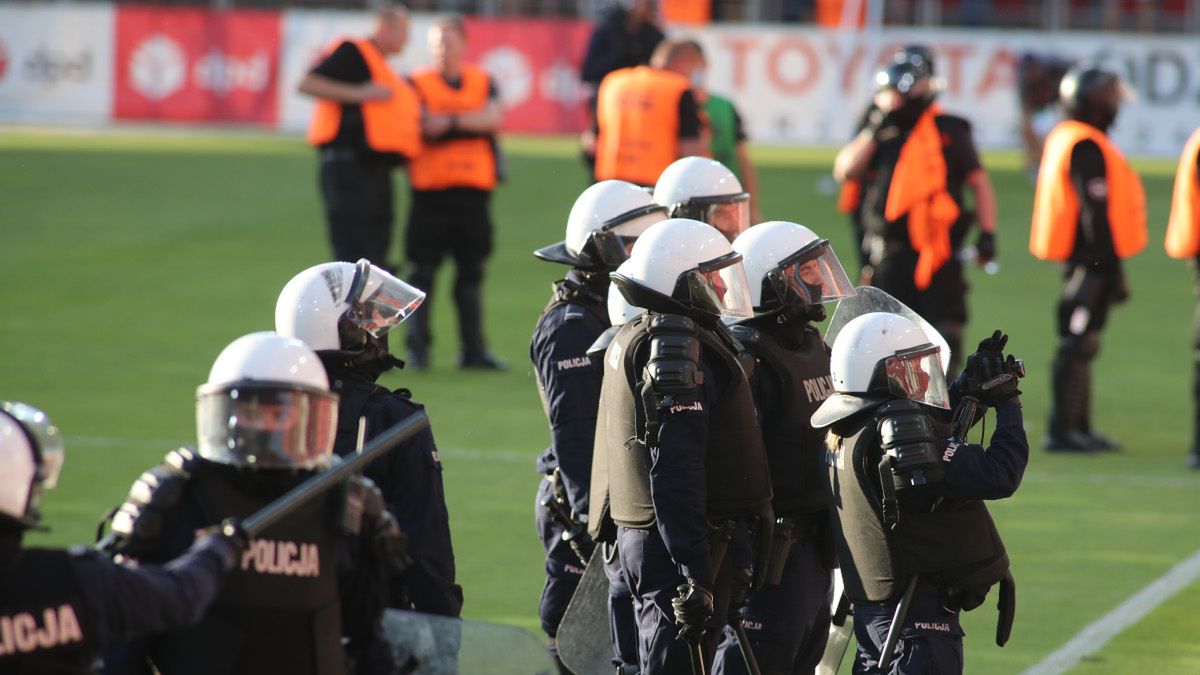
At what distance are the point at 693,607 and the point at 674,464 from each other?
1.45 feet

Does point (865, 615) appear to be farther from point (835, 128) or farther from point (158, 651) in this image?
point (835, 128)

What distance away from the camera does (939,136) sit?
37.6 ft

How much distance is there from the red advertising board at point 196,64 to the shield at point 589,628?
960 inches

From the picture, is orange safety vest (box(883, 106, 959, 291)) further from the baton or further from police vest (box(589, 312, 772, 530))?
the baton

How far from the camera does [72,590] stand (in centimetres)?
376

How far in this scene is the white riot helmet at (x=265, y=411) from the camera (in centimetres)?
422

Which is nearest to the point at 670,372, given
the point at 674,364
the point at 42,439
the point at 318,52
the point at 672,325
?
the point at 674,364

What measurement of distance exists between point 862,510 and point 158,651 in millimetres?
2381

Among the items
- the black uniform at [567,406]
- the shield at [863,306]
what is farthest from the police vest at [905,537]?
the black uniform at [567,406]

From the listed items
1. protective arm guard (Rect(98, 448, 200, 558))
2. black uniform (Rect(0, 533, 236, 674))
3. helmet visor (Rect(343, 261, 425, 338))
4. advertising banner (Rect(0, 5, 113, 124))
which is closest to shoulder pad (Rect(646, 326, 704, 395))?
helmet visor (Rect(343, 261, 425, 338))

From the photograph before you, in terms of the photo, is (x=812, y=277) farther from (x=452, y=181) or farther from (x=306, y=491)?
(x=452, y=181)

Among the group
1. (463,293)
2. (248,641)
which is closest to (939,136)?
(463,293)

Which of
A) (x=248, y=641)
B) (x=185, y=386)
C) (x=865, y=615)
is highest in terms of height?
(x=248, y=641)

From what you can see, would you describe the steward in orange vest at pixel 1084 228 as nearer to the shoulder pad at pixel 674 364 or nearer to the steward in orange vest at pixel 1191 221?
the steward in orange vest at pixel 1191 221
